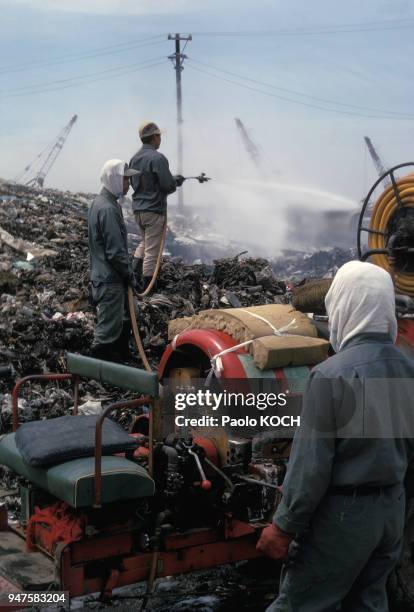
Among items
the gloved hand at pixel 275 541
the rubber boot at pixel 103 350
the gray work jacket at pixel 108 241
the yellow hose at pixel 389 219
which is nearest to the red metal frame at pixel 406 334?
the yellow hose at pixel 389 219

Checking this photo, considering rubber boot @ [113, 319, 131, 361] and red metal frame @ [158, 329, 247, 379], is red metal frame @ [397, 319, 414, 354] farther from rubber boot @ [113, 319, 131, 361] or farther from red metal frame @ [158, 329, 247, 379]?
rubber boot @ [113, 319, 131, 361]

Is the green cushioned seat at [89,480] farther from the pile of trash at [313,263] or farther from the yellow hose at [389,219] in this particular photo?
the pile of trash at [313,263]

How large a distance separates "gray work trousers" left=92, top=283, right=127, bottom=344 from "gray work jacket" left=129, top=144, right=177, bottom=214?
233cm

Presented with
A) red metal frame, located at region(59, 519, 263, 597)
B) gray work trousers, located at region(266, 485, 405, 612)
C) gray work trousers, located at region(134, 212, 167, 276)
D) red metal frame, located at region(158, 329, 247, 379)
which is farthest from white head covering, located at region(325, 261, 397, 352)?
gray work trousers, located at region(134, 212, 167, 276)

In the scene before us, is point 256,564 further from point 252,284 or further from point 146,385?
point 252,284

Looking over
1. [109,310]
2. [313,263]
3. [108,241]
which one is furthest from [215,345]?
[313,263]

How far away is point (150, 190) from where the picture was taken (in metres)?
10.1

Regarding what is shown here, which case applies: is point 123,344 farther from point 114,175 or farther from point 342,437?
point 342,437

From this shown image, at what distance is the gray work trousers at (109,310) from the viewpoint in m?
7.91

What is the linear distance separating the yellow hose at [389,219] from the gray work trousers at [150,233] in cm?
452

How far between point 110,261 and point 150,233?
2522 millimetres

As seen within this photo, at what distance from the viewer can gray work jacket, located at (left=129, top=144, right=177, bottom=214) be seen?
992cm

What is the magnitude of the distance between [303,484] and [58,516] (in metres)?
1.75

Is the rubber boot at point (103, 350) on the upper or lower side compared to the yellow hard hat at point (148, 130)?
lower
